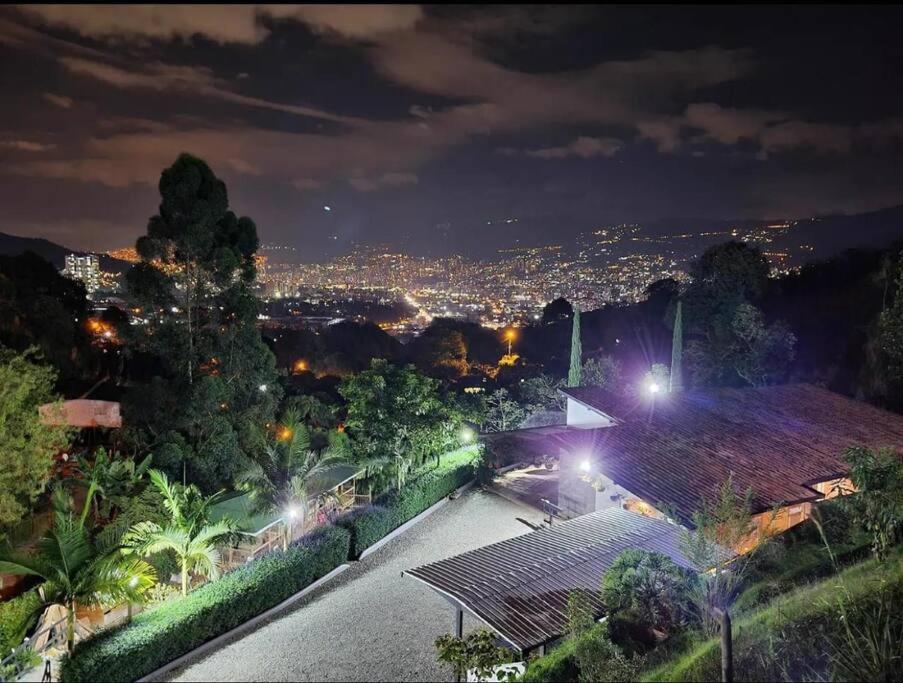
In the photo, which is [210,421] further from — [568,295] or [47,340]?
[568,295]

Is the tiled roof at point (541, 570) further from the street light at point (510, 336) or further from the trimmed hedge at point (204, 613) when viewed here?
the street light at point (510, 336)

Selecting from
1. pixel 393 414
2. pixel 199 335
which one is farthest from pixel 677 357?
pixel 199 335

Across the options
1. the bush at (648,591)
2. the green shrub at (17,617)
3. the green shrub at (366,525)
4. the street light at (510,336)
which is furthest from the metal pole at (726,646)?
the street light at (510,336)

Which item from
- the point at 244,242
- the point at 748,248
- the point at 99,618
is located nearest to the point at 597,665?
the point at 99,618

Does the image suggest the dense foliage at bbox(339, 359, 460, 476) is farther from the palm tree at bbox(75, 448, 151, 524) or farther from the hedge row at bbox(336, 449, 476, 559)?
the palm tree at bbox(75, 448, 151, 524)

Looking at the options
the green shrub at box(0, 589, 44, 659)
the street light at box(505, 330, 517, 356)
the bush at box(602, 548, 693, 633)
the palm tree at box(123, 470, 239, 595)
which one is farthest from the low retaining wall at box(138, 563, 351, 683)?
the street light at box(505, 330, 517, 356)

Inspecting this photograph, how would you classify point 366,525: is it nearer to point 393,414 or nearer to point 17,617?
point 393,414
